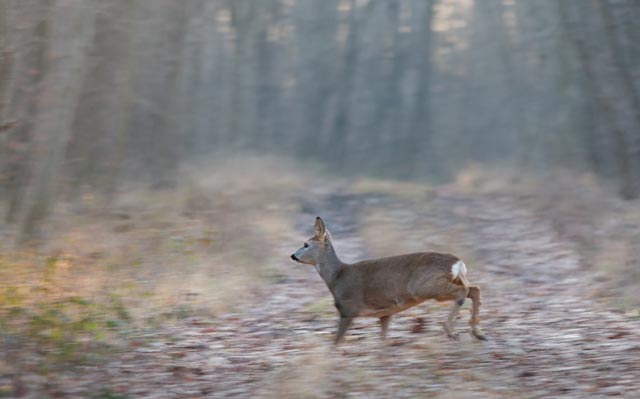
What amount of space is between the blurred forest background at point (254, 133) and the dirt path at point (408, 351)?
1.76ft

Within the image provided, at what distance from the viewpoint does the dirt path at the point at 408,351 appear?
853 cm

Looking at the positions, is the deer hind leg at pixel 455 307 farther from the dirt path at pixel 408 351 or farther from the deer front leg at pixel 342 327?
the deer front leg at pixel 342 327

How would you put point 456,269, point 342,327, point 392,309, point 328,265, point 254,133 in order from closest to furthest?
point 456,269 < point 392,309 < point 342,327 < point 328,265 < point 254,133

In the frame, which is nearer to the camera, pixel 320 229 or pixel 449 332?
pixel 449 332

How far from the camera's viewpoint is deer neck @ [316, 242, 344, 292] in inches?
416

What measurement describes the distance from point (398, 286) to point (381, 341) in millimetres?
775

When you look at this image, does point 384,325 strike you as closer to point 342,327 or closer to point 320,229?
point 342,327

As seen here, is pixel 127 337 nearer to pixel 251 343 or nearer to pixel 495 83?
pixel 251 343

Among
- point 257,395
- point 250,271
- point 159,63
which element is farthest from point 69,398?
point 159,63

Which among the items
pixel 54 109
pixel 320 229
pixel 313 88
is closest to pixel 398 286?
pixel 320 229

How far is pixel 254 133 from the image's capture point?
4131 centimetres

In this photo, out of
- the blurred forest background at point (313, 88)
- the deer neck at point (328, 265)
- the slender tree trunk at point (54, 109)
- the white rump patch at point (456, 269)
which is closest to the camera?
the white rump patch at point (456, 269)

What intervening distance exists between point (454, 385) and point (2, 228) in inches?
241

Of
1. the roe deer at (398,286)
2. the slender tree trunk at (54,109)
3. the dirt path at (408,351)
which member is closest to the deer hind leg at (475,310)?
the roe deer at (398,286)
